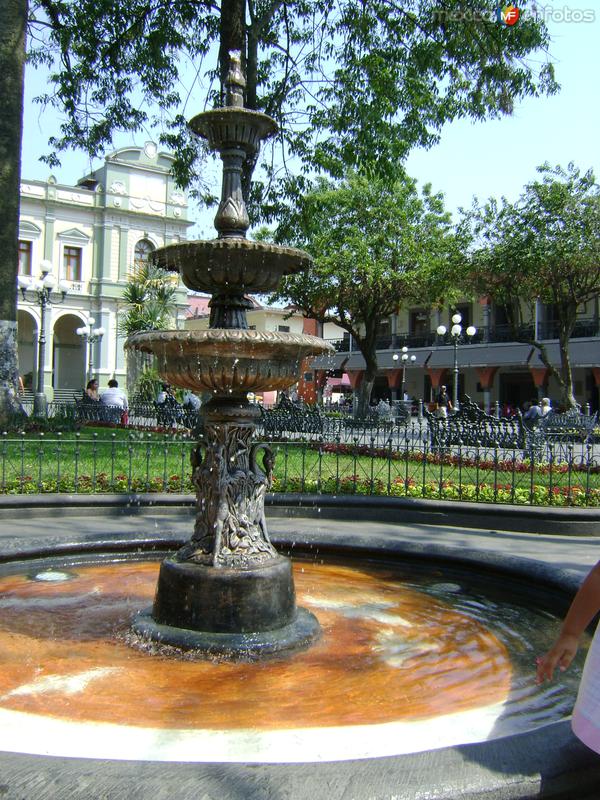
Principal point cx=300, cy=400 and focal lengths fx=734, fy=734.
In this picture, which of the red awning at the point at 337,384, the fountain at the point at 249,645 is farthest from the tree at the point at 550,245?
the red awning at the point at 337,384

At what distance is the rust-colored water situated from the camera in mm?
3105

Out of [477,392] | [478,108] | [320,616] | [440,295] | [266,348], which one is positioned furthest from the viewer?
[477,392]

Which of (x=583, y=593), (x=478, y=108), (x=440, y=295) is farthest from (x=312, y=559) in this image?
(x=440, y=295)

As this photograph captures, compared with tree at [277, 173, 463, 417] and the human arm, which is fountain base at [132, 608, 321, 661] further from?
tree at [277, 173, 463, 417]

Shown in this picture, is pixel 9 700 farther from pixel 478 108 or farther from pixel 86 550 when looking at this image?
pixel 478 108

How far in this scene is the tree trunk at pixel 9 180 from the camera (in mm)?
11664

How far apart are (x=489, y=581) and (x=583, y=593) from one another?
3533 millimetres

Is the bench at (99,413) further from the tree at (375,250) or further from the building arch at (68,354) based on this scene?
the building arch at (68,354)

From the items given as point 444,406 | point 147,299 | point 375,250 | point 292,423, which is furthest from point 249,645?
point 147,299

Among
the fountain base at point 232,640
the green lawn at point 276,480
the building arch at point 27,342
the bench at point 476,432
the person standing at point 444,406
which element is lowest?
the fountain base at point 232,640

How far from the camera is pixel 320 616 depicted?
14.9 ft

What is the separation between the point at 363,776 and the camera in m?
2.03

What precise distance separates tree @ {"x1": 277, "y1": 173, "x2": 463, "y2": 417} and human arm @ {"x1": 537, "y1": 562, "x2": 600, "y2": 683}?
868 inches

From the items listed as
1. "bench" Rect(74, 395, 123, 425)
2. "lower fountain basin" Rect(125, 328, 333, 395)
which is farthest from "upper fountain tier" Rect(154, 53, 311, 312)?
"bench" Rect(74, 395, 123, 425)
